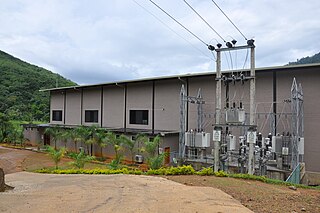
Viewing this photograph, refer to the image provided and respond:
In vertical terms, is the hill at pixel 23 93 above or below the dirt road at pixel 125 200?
above

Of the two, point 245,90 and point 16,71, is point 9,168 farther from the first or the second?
point 16,71

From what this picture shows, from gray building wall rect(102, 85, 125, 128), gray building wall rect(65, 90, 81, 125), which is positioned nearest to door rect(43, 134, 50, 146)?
gray building wall rect(65, 90, 81, 125)

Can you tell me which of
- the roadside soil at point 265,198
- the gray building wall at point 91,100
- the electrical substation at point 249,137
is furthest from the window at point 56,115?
the roadside soil at point 265,198

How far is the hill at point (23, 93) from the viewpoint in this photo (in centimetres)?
4534

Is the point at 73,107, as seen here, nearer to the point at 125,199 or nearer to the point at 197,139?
the point at 197,139

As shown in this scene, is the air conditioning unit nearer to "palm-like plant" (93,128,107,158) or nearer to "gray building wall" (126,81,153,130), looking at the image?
"palm-like plant" (93,128,107,158)

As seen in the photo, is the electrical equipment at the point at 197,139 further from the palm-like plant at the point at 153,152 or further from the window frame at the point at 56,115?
the window frame at the point at 56,115

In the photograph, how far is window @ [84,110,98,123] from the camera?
2725 centimetres

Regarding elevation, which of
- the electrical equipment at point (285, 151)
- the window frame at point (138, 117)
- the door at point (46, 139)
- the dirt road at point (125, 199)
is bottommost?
the door at point (46, 139)

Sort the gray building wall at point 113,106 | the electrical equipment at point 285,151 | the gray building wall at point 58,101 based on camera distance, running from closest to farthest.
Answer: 1. the electrical equipment at point 285,151
2. the gray building wall at point 113,106
3. the gray building wall at point 58,101

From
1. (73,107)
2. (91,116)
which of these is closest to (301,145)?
(91,116)

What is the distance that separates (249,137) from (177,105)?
9.54 meters

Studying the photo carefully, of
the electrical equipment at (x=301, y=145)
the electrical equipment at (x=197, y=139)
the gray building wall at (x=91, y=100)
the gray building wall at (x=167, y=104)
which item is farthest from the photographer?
the gray building wall at (x=91, y=100)

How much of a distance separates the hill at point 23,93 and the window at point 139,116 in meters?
24.5
